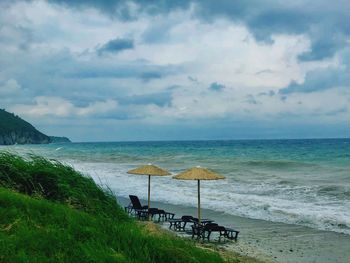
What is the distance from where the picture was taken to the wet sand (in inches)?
397

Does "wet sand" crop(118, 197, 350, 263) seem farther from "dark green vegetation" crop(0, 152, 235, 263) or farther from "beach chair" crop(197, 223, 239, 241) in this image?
"dark green vegetation" crop(0, 152, 235, 263)

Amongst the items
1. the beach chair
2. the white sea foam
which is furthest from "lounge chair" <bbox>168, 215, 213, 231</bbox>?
the white sea foam

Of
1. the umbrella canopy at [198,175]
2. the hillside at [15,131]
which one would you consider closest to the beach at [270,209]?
Result: the umbrella canopy at [198,175]

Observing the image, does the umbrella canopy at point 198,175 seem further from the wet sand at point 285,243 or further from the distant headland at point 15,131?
the distant headland at point 15,131

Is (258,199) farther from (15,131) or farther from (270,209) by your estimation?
(15,131)

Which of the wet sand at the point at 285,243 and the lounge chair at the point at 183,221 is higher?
the lounge chair at the point at 183,221

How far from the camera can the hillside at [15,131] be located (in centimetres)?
15102

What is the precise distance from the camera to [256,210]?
16250 millimetres

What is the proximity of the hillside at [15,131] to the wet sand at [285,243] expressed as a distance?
142 metres

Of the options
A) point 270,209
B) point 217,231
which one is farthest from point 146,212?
point 270,209

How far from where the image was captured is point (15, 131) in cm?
16038

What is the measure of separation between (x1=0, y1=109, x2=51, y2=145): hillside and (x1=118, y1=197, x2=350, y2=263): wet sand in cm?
14247

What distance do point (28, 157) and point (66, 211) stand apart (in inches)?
134

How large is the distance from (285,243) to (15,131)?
159m
